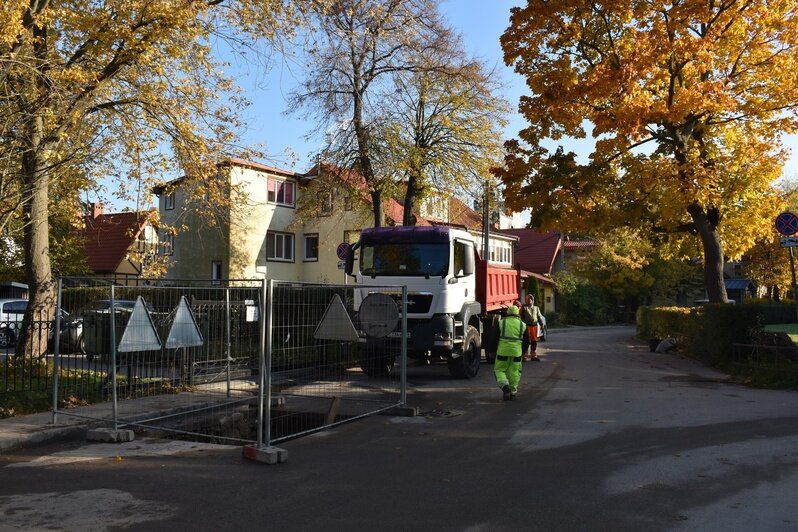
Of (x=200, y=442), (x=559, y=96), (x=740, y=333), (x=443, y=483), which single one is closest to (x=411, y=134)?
(x=559, y=96)

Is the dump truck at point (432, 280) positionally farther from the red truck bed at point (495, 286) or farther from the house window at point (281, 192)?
the house window at point (281, 192)

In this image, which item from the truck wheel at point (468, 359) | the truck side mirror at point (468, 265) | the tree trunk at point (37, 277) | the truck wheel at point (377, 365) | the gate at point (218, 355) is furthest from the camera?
the truck side mirror at point (468, 265)

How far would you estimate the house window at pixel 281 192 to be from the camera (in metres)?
34.6

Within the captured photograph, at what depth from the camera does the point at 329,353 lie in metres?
9.22

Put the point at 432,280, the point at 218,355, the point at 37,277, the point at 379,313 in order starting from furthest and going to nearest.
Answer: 1. the point at 432,280
2. the point at 37,277
3. the point at 218,355
4. the point at 379,313

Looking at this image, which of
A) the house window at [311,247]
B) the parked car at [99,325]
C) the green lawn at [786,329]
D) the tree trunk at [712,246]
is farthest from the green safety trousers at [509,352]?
the house window at [311,247]

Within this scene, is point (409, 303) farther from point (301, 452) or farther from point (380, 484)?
point (380, 484)

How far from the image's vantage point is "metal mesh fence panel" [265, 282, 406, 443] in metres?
8.36

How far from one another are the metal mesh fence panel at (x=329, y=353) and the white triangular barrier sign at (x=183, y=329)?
4.28 feet

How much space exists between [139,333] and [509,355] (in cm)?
567

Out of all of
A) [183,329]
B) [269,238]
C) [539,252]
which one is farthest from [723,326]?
[539,252]

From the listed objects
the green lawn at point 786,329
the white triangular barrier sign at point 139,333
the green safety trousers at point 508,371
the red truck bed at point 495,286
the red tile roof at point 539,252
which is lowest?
the green safety trousers at point 508,371

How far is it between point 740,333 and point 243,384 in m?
11.0

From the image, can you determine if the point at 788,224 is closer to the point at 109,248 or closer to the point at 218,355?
the point at 218,355
